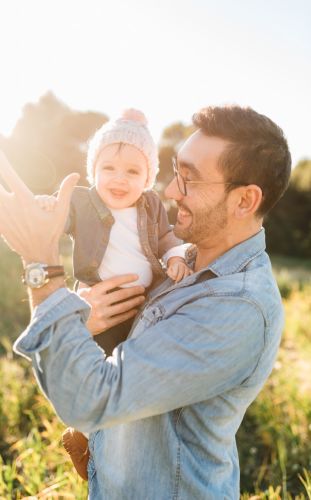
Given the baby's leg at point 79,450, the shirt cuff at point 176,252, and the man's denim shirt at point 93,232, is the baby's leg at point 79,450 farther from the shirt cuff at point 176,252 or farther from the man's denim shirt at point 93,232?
the shirt cuff at point 176,252

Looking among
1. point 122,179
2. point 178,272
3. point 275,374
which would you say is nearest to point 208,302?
point 178,272

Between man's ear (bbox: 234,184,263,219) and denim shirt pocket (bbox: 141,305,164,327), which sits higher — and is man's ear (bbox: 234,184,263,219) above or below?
above

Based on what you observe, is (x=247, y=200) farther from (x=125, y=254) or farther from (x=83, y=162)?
(x=83, y=162)

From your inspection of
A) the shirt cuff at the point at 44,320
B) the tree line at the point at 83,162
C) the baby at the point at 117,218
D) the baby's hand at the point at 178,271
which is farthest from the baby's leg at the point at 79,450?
the tree line at the point at 83,162

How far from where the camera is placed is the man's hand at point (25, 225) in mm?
1532

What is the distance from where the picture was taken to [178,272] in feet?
7.10

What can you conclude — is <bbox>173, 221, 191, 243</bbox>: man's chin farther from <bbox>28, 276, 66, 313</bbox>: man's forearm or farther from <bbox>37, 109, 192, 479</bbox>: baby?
<bbox>28, 276, 66, 313</bbox>: man's forearm

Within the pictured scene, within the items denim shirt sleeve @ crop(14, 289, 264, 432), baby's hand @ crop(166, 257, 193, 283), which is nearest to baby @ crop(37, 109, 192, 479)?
baby's hand @ crop(166, 257, 193, 283)

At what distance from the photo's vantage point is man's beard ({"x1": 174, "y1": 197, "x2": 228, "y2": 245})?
6.83ft

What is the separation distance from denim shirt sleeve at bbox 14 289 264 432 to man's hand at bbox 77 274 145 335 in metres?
0.72

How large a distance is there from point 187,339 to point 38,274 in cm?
50

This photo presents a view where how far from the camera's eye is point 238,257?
1.90 metres

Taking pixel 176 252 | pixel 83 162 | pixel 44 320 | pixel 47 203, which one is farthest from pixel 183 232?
pixel 83 162

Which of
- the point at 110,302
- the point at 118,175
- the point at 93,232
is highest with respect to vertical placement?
the point at 118,175
